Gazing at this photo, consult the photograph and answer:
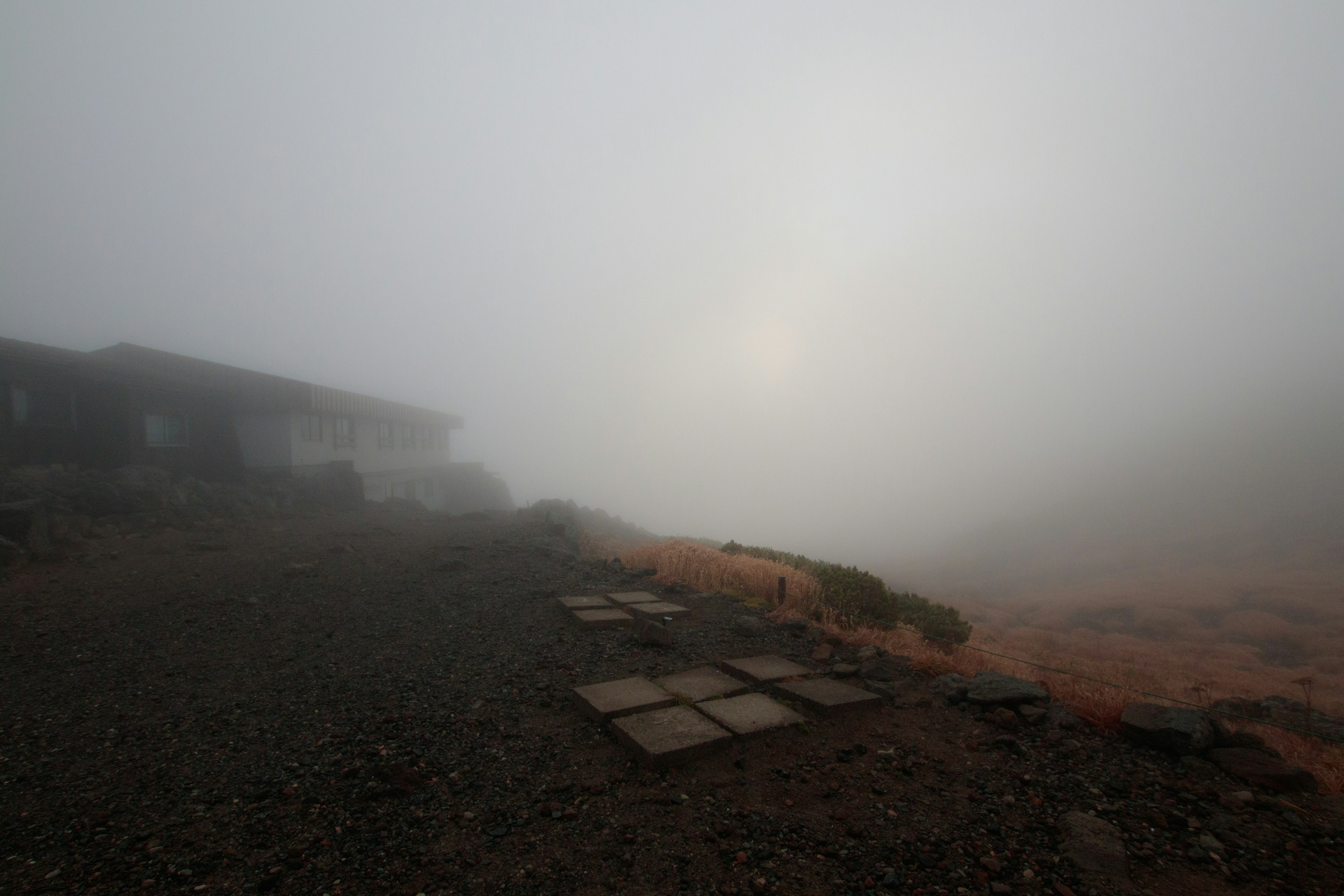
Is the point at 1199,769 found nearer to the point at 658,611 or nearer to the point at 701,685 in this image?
the point at 701,685

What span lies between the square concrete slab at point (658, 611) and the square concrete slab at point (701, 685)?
177 cm

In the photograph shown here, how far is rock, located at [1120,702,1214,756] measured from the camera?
3934 mm

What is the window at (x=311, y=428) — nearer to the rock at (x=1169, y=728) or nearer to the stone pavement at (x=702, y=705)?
the stone pavement at (x=702, y=705)

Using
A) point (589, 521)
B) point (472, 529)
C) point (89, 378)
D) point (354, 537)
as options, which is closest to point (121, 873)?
point (354, 537)

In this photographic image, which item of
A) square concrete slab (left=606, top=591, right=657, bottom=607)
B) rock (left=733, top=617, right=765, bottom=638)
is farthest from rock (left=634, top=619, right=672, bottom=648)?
square concrete slab (left=606, top=591, right=657, bottom=607)

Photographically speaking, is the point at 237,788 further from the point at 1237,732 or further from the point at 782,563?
the point at 782,563

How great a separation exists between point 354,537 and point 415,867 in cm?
1345

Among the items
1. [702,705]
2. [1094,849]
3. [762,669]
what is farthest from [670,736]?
[1094,849]

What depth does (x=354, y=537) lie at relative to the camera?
14.8 m

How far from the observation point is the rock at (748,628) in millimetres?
7121

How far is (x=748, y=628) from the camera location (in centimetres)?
720

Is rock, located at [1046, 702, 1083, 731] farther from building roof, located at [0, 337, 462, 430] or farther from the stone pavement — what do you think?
building roof, located at [0, 337, 462, 430]

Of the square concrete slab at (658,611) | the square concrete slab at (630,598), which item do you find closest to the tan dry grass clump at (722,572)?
the square concrete slab at (630,598)

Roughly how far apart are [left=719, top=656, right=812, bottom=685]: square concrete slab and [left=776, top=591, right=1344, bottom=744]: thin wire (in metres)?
2.02
